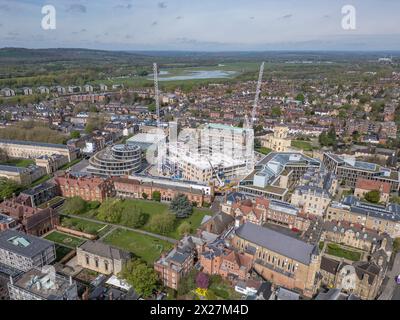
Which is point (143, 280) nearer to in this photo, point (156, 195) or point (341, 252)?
point (156, 195)

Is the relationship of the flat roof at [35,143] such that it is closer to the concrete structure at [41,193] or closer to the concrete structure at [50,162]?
the concrete structure at [50,162]

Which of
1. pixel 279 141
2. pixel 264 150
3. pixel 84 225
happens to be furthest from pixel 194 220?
pixel 279 141

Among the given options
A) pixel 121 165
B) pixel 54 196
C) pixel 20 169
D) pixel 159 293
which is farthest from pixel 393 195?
pixel 20 169

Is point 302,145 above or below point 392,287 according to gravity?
above

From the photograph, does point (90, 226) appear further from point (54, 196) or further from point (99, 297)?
point (99, 297)

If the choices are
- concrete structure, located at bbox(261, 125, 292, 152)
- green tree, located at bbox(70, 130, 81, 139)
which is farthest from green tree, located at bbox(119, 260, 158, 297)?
green tree, located at bbox(70, 130, 81, 139)

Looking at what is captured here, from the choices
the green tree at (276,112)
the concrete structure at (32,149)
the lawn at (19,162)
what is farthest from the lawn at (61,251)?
the green tree at (276,112)

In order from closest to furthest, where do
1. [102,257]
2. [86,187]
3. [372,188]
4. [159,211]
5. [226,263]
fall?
[226,263], [102,257], [159,211], [86,187], [372,188]
